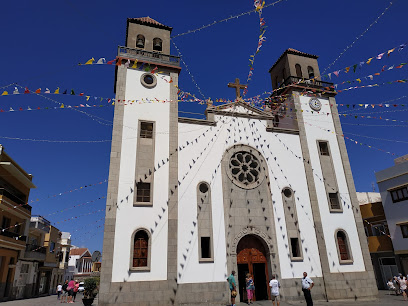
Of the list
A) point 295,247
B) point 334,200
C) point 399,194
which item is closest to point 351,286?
point 295,247

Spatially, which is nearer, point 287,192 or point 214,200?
point 214,200

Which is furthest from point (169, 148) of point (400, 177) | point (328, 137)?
point (400, 177)

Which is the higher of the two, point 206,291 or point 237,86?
point 237,86

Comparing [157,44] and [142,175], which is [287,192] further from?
[157,44]

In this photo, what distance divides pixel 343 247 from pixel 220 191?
8543 mm

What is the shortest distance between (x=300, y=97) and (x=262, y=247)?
11.3 metres

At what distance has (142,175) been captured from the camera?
15930 millimetres

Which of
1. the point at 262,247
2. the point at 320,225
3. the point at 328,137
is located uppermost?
the point at 328,137

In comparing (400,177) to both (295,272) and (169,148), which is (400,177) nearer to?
(295,272)

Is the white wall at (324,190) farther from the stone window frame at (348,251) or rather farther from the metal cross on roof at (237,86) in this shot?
the metal cross on roof at (237,86)

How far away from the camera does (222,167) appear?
17.7 m

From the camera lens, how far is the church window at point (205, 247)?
15664 mm

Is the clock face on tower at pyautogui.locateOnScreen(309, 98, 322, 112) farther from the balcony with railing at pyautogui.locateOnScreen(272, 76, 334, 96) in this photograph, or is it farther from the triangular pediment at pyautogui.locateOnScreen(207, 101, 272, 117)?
the triangular pediment at pyautogui.locateOnScreen(207, 101, 272, 117)

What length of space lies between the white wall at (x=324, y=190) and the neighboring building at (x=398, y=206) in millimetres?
6106
